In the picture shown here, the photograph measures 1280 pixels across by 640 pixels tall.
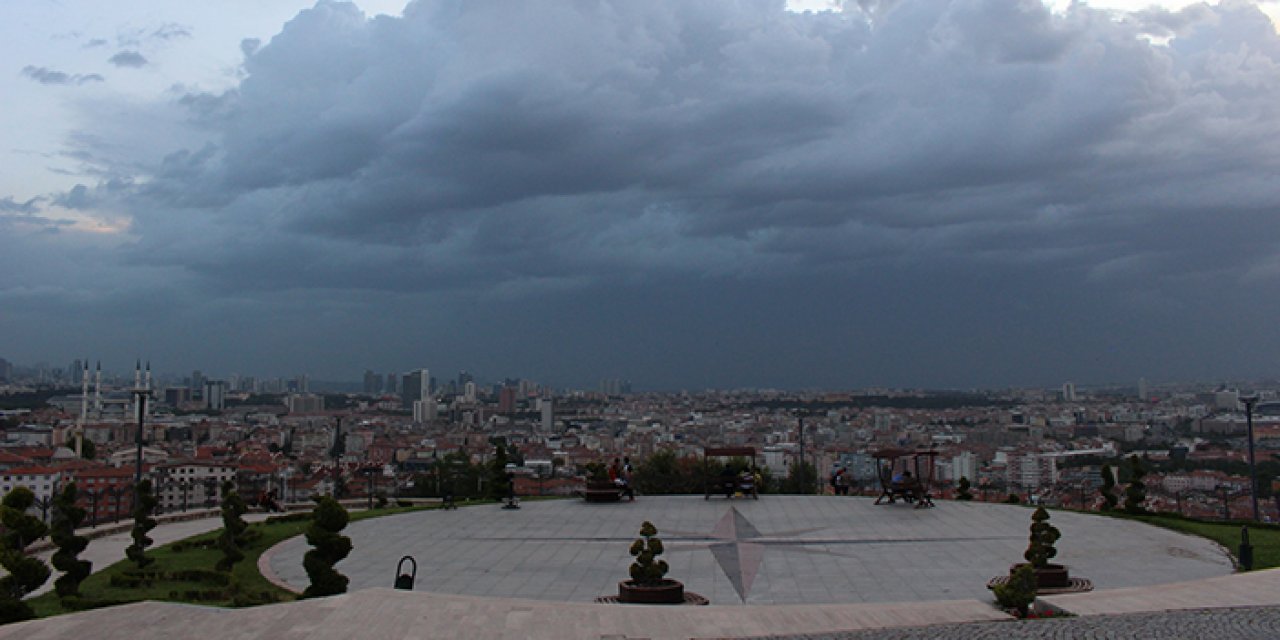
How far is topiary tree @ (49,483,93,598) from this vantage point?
1060 centimetres

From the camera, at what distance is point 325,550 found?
8953mm

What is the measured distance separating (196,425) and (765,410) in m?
72.5

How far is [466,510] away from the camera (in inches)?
796

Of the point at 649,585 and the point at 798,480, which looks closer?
the point at 649,585

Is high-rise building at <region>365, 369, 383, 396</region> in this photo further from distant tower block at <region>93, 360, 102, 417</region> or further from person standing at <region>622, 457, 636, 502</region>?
person standing at <region>622, 457, 636, 502</region>

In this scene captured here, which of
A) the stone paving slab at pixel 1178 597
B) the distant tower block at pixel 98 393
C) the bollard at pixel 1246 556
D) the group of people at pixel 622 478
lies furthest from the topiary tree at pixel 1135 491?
the distant tower block at pixel 98 393

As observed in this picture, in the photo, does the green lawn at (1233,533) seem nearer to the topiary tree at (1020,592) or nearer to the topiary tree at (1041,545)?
the topiary tree at (1041,545)

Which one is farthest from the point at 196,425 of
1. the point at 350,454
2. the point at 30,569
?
the point at 30,569

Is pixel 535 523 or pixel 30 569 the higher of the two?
pixel 30 569

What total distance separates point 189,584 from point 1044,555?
38.3 feet

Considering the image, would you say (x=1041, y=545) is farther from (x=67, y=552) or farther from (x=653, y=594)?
(x=67, y=552)

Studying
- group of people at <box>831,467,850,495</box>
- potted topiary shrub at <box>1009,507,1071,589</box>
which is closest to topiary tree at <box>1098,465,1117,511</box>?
group of people at <box>831,467,850,495</box>

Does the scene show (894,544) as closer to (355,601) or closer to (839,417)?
(355,601)

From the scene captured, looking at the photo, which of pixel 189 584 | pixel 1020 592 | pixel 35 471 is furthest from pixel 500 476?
pixel 35 471
